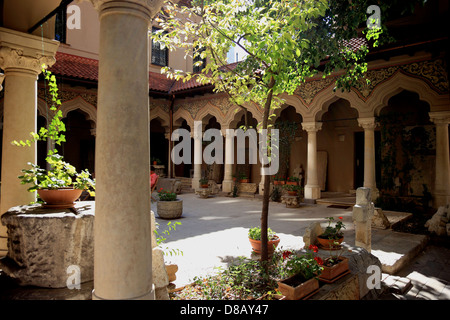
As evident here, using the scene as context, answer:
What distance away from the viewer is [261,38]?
318cm

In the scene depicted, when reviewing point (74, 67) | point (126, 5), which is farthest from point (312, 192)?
point (74, 67)

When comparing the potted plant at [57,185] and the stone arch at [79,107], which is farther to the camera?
the stone arch at [79,107]

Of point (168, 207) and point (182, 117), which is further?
point (182, 117)

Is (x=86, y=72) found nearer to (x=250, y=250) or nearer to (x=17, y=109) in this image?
(x=17, y=109)

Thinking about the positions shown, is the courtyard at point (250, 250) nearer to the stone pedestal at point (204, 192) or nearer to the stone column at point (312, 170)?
the stone column at point (312, 170)

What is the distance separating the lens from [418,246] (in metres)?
5.41

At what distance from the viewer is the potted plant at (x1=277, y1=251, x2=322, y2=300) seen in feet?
9.02

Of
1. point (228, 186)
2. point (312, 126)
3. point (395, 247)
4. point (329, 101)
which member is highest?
point (329, 101)

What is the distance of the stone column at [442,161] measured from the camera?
794 cm

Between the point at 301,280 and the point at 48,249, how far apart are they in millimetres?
2303

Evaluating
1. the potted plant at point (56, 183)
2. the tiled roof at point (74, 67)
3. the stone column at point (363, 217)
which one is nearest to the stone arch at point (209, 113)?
the tiled roof at point (74, 67)

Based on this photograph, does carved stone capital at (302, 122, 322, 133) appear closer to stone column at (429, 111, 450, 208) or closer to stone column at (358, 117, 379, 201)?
stone column at (358, 117, 379, 201)
